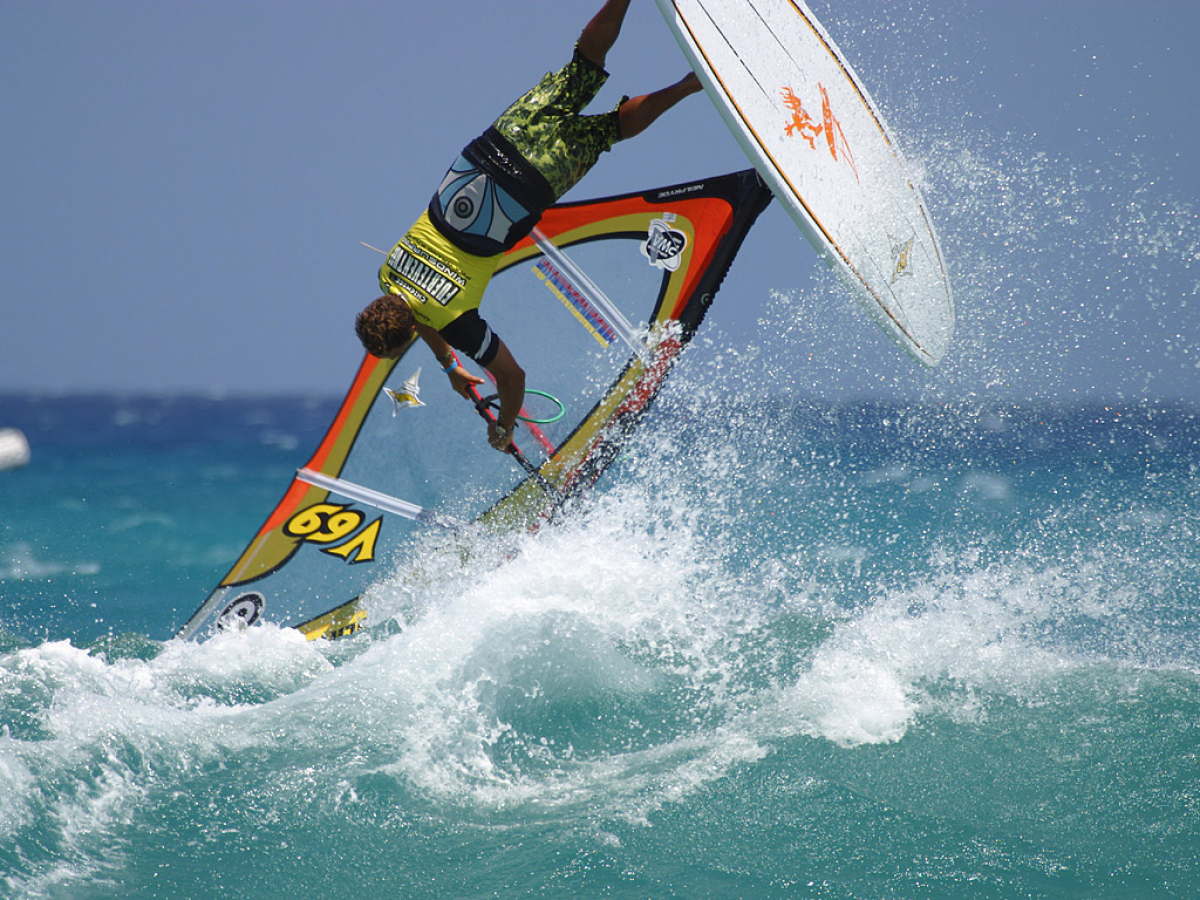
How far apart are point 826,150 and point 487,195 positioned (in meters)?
1.49

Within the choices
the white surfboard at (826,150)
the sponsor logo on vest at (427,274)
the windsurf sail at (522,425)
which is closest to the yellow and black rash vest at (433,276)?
the sponsor logo on vest at (427,274)

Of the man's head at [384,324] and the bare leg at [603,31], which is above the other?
the bare leg at [603,31]

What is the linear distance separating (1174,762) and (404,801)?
8.70 feet

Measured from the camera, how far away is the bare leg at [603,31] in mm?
3494

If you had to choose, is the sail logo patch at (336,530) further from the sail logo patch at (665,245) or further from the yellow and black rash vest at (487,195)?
the sail logo patch at (665,245)

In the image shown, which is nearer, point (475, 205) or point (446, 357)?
point (475, 205)

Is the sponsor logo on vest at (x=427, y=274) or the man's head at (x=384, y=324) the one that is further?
the sponsor logo on vest at (x=427, y=274)

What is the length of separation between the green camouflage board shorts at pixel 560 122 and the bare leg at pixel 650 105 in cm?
4

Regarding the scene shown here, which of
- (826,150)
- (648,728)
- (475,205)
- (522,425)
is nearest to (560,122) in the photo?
(475,205)

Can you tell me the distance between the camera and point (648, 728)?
3379mm

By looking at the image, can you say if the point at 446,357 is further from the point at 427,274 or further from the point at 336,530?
the point at 336,530

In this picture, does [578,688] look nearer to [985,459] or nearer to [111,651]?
[111,651]

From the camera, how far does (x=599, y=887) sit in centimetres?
243

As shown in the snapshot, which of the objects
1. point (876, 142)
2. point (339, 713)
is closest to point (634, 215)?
point (876, 142)
